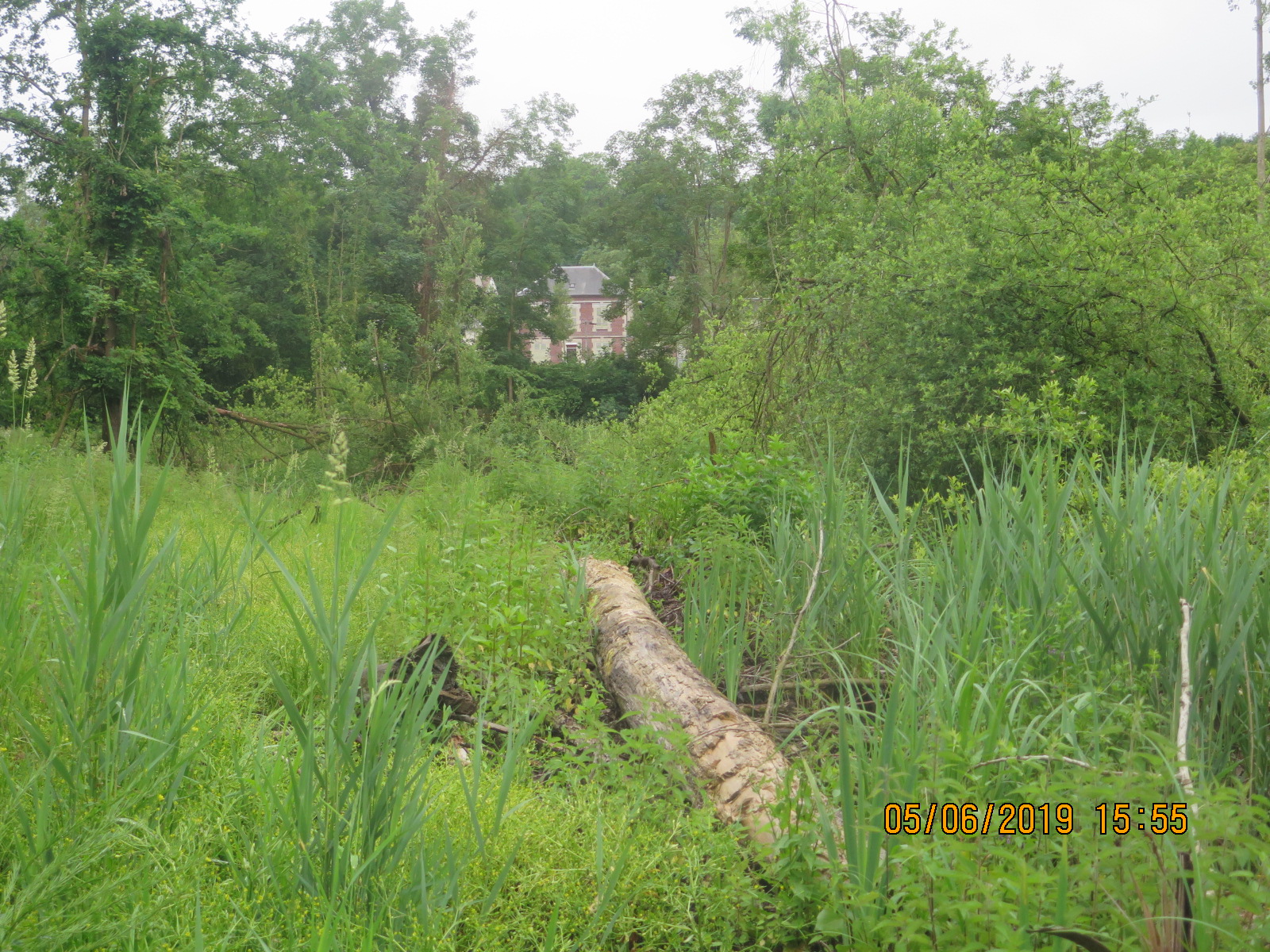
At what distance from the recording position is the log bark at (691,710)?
2.70 metres

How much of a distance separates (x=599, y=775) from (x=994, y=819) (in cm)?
137

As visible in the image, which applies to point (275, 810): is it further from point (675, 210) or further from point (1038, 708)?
point (675, 210)

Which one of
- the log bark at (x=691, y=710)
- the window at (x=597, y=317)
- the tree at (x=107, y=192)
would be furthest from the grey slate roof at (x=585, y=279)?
the log bark at (x=691, y=710)

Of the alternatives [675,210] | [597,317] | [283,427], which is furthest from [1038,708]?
[597,317]

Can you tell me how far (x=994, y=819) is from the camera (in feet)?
6.48

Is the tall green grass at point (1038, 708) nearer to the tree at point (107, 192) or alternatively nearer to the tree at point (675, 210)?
the tree at point (107, 192)

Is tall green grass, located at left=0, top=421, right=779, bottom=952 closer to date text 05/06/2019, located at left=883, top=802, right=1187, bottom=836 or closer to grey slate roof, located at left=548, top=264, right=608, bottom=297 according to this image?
date text 05/06/2019, located at left=883, top=802, right=1187, bottom=836

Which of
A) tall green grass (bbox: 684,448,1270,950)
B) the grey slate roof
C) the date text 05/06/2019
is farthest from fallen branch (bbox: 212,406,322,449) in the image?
the grey slate roof

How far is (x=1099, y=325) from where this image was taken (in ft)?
24.0

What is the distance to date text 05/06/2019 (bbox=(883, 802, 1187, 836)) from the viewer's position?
5.51ft

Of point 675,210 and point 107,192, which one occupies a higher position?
point 675,210

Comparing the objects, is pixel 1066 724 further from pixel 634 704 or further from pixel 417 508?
pixel 417 508

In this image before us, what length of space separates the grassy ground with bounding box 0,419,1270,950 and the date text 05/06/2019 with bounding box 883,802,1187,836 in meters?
0.03

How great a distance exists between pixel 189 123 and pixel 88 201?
4.86m
